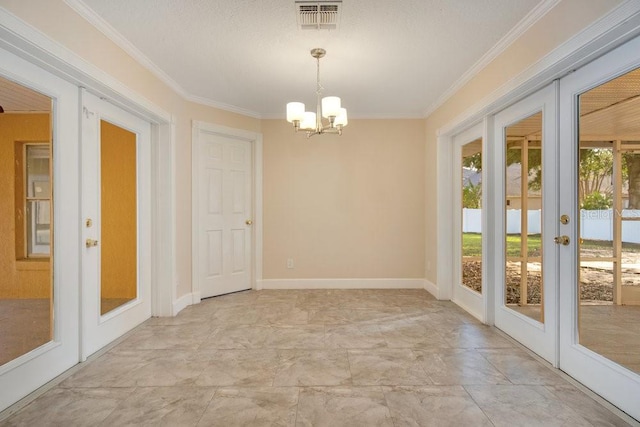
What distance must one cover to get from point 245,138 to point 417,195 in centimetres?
256

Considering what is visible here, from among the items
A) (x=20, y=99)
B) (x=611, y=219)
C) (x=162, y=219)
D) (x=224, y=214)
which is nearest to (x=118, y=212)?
(x=162, y=219)

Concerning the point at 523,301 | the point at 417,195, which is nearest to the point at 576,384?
the point at 523,301

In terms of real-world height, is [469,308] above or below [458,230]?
below

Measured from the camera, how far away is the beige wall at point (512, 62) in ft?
6.61

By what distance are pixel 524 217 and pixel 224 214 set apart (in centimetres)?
345

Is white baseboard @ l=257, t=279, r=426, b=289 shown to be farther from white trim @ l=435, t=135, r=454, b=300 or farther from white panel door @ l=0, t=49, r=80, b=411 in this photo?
white panel door @ l=0, t=49, r=80, b=411

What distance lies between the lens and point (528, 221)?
277 cm

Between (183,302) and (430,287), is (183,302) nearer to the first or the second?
(183,302)

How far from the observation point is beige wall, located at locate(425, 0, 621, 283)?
79.3 inches

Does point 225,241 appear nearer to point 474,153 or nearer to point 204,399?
point 204,399

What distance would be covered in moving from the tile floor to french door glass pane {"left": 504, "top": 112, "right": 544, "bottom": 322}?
1.39ft

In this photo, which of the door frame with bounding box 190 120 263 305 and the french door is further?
the door frame with bounding box 190 120 263 305

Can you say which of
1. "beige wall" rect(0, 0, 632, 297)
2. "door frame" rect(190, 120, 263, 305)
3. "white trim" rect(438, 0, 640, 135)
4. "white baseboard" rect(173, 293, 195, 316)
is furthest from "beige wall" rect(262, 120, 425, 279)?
"white trim" rect(438, 0, 640, 135)

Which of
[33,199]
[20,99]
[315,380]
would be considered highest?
[20,99]
